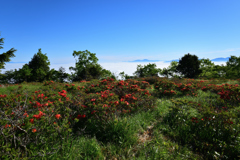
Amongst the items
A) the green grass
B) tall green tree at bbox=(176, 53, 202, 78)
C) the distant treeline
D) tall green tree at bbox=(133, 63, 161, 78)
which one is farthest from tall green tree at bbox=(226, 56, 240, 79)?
the green grass

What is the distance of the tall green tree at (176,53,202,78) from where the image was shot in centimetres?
3089

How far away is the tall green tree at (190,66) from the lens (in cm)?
3089

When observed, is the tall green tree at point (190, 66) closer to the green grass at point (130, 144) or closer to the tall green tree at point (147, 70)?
the tall green tree at point (147, 70)

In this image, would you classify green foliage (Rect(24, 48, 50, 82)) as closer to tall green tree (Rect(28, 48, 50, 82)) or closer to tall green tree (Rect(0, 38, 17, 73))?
tall green tree (Rect(28, 48, 50, 82))

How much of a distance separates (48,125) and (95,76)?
80.6 feet

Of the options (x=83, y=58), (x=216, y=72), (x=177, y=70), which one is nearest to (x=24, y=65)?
(x=83, y=58)

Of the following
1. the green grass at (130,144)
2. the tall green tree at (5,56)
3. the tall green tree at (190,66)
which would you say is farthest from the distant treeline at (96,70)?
the green grass at (130,144)

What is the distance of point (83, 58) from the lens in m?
32.3

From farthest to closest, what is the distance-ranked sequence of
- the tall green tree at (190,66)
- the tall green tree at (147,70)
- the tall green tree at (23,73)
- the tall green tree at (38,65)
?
1. the tall green tree at (147,70)
2. the tall green tree at (190,66)
3. the tall green tree at (38,65)
4. the tall green tree at (23,73)

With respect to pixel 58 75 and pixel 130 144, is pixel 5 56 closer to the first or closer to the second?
pixel 58 75

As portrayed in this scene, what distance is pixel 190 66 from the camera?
102 ft

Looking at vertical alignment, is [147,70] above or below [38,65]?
below

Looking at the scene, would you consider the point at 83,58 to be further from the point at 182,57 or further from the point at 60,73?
the point at 182,57

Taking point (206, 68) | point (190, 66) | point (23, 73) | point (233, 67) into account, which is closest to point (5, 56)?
point (23, 73)
